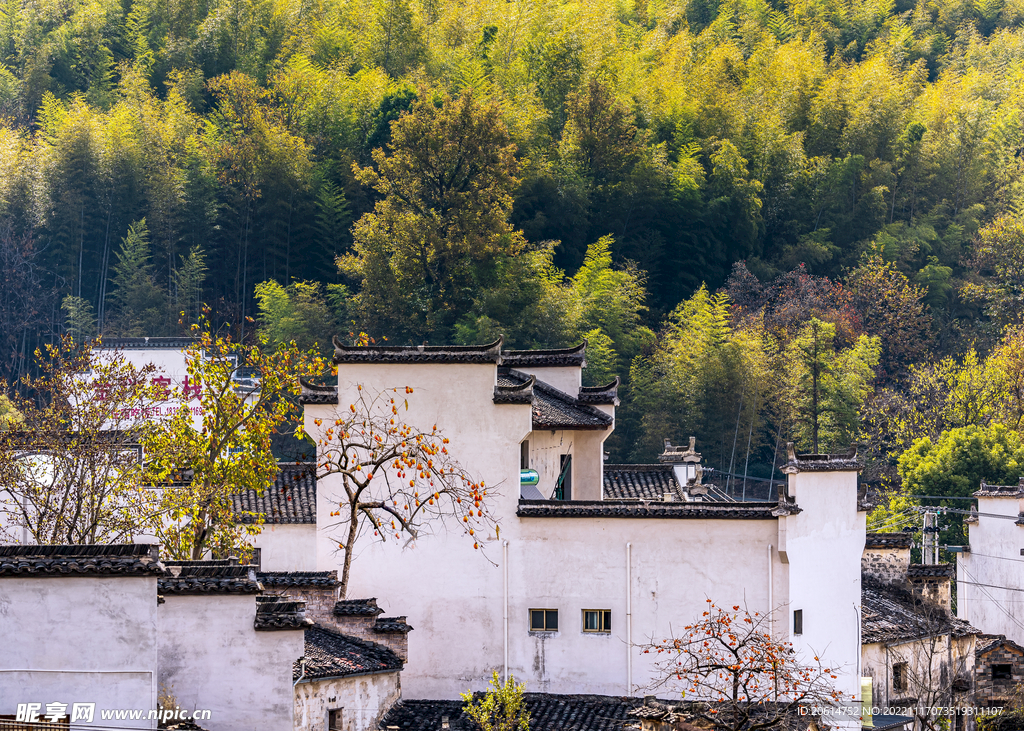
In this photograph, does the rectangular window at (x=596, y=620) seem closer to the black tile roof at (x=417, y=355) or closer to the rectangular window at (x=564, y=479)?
the rectangular window at (x=564, y=479)

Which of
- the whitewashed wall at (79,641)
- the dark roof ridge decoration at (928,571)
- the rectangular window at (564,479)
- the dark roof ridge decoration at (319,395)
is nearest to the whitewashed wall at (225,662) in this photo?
the whitewashed wall at (79,641)

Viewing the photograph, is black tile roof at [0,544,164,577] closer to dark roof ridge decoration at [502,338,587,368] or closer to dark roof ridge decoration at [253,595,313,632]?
dark roof ridge decoration at [253,595,313,632]

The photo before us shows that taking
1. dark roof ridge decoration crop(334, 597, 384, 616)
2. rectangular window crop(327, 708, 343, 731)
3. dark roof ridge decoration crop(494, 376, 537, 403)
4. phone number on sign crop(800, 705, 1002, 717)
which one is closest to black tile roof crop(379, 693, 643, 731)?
rectangular window crop(327, 708, 343, 731)

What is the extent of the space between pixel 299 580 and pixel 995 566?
17218mm

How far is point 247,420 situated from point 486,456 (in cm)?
315

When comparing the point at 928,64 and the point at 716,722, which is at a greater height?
Answer: the point at 928,64

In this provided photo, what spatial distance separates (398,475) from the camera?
17656 mm

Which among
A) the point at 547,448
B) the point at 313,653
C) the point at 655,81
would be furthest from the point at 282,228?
the point at 313,653

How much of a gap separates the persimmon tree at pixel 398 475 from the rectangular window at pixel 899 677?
656cm

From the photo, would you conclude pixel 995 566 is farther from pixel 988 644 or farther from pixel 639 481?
pixel 639 481

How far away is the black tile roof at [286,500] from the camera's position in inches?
777

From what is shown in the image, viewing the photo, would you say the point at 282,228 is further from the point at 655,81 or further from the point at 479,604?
the point at 479,604

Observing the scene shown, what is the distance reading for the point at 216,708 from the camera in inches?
499

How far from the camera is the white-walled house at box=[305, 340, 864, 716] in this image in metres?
17.1
